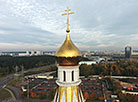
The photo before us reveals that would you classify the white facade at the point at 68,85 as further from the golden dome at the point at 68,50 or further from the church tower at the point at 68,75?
the golden dome at the point at 68,50

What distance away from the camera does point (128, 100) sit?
18688mm

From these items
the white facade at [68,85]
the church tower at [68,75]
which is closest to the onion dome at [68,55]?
the church tower at [68,75]

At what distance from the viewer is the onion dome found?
14.3 feet

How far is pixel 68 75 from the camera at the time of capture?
435 cm

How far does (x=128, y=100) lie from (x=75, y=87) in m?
19.4

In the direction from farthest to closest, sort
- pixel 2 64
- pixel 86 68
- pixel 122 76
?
pixel 2 64, pixel 86 68, pixel 122 76

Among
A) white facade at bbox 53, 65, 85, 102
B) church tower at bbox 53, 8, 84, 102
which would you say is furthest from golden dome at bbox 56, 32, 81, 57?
white facade at bbox 53, 65, 85, 102

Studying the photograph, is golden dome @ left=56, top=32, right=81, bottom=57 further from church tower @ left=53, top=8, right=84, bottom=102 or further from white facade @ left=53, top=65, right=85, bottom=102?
white facade @ left=53, top=65, right=85, bottom=102

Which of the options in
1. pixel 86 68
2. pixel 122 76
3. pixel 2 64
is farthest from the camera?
pixel 2 64

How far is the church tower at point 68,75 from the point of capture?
4281mm

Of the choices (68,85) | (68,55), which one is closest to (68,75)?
(68,85)

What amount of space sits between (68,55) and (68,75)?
0.86m

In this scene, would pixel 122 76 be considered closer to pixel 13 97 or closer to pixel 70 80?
pixel 13 97

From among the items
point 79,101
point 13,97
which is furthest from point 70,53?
point 13,97
